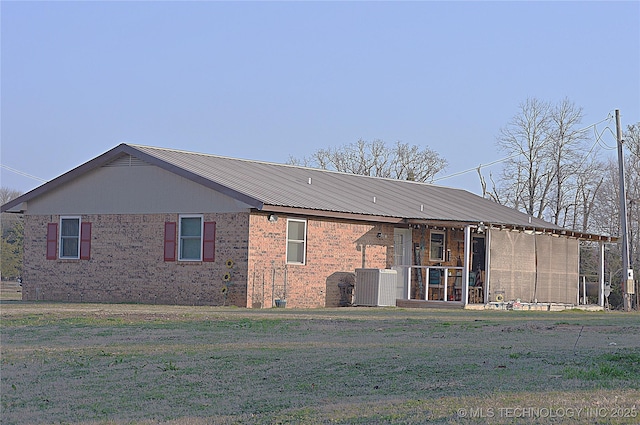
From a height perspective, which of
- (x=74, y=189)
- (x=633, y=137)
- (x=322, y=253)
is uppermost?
(x=633, y=137)

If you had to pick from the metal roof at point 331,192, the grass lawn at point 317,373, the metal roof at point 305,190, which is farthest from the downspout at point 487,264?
the grass lawn at point 317,373

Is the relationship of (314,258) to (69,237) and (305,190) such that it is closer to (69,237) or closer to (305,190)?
(305,190)

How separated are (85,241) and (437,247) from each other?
11.0 m

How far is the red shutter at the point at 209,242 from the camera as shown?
25422 mm

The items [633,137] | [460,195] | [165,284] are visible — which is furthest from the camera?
[633,137]

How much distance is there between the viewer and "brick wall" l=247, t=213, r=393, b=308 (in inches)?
987

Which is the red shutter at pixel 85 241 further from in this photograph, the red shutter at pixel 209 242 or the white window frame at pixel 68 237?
the red shutter at pixel 209 242

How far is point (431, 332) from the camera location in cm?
1641

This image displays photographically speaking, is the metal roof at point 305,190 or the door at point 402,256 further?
the door at point 402,256

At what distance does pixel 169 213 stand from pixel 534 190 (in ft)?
111

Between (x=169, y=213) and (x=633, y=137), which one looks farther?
(x=633, y=137)

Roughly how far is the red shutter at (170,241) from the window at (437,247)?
8.50 meters

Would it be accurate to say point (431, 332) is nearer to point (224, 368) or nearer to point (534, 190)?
point (224, 368)

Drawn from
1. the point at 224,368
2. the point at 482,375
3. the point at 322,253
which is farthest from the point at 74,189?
the point at 482,375
